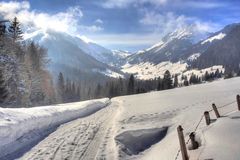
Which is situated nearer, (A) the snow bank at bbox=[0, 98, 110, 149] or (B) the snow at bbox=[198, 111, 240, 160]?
(B) the snow at bbox=[198, 111, 240, 160]

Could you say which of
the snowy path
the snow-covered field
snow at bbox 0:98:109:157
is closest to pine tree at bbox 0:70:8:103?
snow at bbox 0:98:109:157

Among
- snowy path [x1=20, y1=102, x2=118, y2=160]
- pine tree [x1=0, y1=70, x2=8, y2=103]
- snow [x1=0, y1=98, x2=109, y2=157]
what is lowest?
snowy path [x1=20, y1=102, x2=118, y2=160]

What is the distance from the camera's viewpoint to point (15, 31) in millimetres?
78938

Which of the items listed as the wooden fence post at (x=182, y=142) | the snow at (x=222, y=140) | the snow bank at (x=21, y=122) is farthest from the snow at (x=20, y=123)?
the snow at (x=222, y=140)

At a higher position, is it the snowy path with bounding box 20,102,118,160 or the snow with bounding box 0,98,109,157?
the snow with bounding box 0,98,109,157

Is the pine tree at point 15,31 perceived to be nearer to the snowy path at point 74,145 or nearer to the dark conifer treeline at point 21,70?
the dark conifer treeline at point 21,70

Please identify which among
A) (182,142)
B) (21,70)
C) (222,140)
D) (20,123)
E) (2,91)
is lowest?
(222,140)

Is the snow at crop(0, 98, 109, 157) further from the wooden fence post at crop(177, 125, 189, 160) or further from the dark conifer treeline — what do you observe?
→ the dark conifer treeline

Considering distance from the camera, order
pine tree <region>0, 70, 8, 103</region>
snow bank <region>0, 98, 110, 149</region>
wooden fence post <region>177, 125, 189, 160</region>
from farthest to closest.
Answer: pine tree <region>0, 70, 8, 103</region>
snow bank <region>0, 98, 110, 149</region>
wooden fence post <region>177, 125, 189, 160</region>

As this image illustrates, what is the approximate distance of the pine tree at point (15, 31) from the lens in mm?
78463

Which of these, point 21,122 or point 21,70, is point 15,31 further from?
point 21,122

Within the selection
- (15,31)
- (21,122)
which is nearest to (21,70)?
(15,31)

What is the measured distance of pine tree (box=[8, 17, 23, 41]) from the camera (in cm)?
7846

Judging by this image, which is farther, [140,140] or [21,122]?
[21,122]
